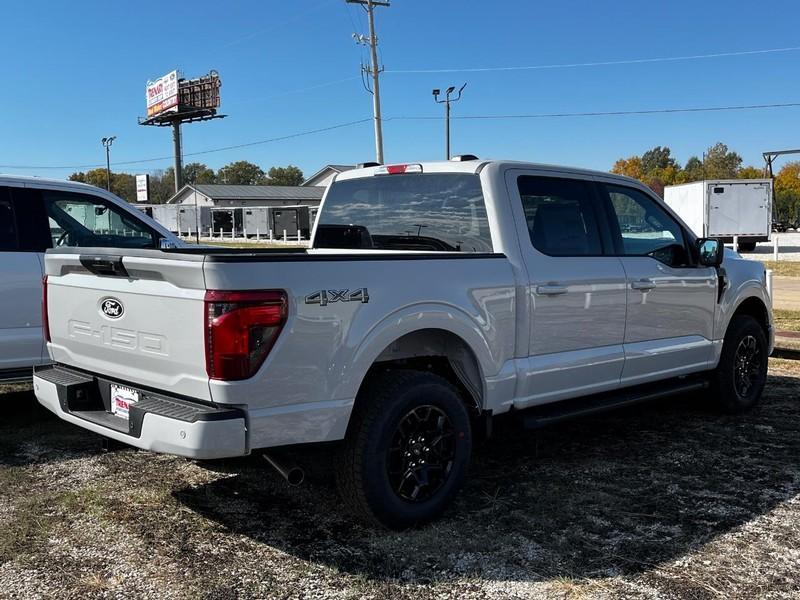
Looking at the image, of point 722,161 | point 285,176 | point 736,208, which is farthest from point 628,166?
point 736,208

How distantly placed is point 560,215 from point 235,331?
97.1 inches

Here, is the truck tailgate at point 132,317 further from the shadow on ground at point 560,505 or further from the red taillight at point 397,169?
the red taillight at point 397,169

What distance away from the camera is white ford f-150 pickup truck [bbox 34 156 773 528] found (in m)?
3.35

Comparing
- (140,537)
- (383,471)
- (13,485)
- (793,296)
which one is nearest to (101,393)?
(140,537)

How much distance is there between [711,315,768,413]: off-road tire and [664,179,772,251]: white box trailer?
23597 mm

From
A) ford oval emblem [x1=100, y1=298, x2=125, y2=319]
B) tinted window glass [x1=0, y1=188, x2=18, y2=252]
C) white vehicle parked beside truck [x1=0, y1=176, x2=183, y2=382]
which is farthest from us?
tinted window glass [x1=0, y1=188, x2=18, y2=252]

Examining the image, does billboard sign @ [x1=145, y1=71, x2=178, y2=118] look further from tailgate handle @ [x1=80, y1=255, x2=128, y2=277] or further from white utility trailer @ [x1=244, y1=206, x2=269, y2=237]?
tailgate handle @ [x1=80, y1=255, x2=128, y2=277]

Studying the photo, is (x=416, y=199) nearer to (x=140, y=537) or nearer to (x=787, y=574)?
(x=140, y=537)

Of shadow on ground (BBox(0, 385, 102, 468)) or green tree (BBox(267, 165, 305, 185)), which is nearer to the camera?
shadow on ground (BBox(0, 385, 102, 468))

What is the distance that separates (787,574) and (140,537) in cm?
307

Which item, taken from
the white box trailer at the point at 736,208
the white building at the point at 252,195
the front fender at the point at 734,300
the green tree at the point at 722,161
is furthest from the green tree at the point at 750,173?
the front fender at the point at 734,300

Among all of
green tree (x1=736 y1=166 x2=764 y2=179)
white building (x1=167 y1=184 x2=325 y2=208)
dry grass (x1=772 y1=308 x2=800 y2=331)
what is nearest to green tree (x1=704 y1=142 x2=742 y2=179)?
green tree (x1=736 y1=166 x2=764 y2=179)

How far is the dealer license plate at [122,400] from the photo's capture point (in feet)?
12.2

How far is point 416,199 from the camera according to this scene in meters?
4.95
